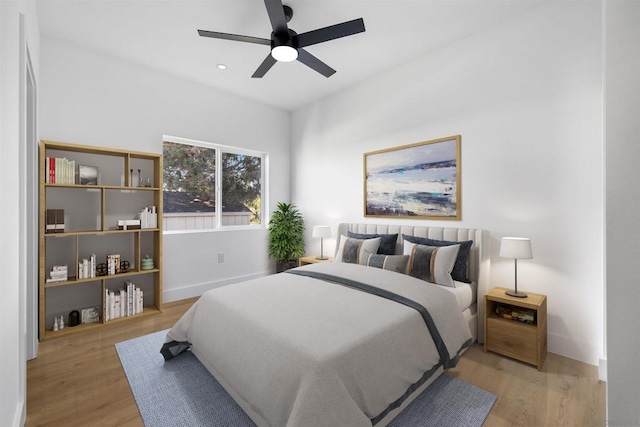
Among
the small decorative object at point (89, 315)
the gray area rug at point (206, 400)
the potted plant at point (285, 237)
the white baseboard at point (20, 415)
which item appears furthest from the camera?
the potted plant at point (285, 237)

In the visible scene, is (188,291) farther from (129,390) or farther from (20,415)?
(20,415)

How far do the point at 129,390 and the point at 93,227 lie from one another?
202 cm

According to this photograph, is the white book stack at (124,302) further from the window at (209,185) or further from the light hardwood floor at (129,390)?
the window at (209,185)

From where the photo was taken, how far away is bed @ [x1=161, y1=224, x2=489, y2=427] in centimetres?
131

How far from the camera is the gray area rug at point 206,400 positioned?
1.67 metres

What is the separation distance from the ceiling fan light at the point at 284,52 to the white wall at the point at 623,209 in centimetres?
190

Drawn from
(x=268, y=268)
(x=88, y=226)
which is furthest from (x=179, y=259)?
(x=268, y=268)

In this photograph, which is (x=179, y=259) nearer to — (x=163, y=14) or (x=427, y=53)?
(x=163, y=14)

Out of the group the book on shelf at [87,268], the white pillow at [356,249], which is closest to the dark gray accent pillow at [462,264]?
the white pillow at [356,249]

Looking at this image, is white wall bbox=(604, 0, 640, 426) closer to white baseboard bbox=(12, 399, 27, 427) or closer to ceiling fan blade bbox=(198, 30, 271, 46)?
ceiling fan blade bbox=(198, 30, 271, 46)

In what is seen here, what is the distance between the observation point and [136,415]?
1.72 meters

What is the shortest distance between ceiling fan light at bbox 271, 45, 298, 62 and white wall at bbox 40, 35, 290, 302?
78.8 inches

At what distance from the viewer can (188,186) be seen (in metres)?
4.02

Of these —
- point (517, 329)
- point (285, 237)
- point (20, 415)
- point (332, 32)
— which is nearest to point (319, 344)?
point (20, 415)
